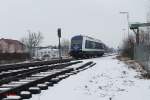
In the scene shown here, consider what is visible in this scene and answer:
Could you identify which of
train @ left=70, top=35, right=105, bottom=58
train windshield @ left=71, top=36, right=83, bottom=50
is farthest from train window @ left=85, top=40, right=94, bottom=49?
train windshield @ left=71, top=36, right=83, bottom=50

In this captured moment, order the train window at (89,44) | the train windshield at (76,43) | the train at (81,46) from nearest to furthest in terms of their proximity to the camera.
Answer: the train at (81,46), the train windshield at (76,43), the train window at (89,44)

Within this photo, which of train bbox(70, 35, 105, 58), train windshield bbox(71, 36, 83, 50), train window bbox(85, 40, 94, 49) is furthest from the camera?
train window bbox(85, 40, 94, 49)

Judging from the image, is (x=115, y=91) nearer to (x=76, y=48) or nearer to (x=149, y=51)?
(x=149, y=51)

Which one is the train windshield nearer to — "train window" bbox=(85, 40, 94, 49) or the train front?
the train front

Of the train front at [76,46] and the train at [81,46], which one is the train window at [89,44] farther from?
the train front at [76,46]

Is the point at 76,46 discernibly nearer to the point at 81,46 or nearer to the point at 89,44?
the point at 81,46

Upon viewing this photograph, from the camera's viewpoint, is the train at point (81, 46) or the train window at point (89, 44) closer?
the train at point (81, 46)

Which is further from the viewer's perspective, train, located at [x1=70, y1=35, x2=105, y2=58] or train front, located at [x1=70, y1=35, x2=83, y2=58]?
train front, located at [x1=70, y1=35, x2=83, y2=58]

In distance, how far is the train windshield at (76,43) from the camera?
156 ft

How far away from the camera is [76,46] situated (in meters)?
48.1

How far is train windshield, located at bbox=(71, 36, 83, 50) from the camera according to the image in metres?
47.4

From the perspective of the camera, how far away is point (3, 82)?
1341cm

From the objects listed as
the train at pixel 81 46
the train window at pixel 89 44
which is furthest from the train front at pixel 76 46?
the train window at pixel 89 44

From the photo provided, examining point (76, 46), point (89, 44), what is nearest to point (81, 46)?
point (76, 46)
